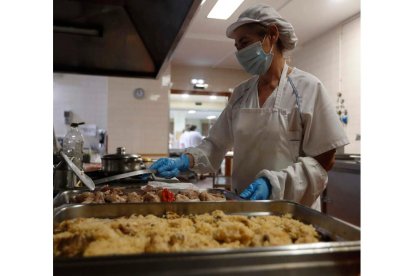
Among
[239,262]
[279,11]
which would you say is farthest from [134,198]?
[279,11]

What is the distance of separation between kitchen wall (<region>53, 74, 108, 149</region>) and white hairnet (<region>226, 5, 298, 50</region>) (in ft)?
14.5

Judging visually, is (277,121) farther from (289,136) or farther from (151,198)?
(151,198)

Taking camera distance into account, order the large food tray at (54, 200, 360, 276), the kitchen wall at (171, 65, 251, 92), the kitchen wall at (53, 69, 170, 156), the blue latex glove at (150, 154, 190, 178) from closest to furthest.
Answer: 1. the large food tray at (54, 200, 360, 276)
2. the blue latex glove at (150, 154, 190, 178)
3. the kitchen wall at (53, 69, 170, 156)
4. the kitchen wall at (171, 65, 251, 92)

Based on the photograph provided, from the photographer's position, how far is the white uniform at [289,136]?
145cm

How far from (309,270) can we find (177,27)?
129 cm

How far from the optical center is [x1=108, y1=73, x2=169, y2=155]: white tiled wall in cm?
569

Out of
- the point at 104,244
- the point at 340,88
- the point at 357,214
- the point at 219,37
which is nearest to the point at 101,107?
the point at 219,37

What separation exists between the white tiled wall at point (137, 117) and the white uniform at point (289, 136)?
411 centimetres

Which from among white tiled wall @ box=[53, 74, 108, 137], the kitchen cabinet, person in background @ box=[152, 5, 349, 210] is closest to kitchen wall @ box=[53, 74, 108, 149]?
white tiled wall @ box=[53, 74, 108, 137]

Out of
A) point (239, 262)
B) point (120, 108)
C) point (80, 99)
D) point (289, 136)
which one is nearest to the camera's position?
point (239, 262)

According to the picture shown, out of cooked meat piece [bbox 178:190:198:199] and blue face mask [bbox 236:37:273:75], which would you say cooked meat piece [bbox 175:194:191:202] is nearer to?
cooked meat piece [bbox 178:190:198:199]

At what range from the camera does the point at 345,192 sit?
10.8 ft

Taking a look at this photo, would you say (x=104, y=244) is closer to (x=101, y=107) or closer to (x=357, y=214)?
(x=357, y=214)

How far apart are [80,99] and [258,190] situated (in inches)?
208
